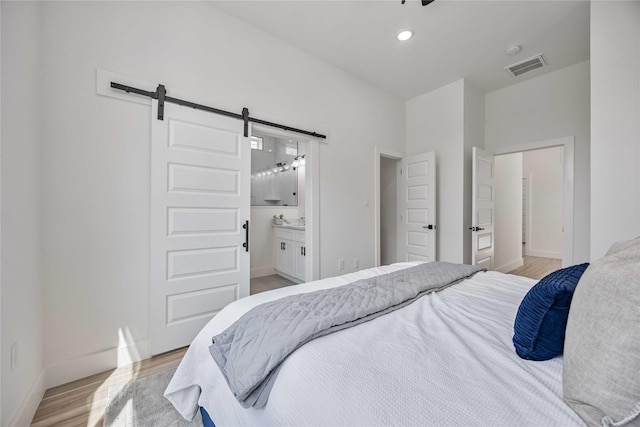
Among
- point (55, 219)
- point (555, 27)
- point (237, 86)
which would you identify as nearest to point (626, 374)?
point (55, 219)

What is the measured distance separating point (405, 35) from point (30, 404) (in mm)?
4049

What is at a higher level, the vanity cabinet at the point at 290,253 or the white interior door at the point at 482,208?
the white interior door at the point at 482,208

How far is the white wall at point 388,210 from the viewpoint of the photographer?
446cm

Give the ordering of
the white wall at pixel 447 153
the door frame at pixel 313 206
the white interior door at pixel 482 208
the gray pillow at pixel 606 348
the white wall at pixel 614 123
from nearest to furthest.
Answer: the gray pillow at pixel 606 348
the white wall at pixel 614 123
the door frame at pixel 313 206
the white interior door at pixel 482 208
the white wall at pixel 447 153

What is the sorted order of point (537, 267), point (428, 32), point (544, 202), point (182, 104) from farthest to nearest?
point (544, 202)
point (537, 267)
point (428, 32)
point (182, 104)

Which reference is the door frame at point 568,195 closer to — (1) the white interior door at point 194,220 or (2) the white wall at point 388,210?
(2) the white wall at point 388,210

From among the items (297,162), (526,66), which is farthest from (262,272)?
(526,66)

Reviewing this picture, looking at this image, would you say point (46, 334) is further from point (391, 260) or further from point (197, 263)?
point (391, 260)

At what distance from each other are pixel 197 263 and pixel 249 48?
7.06 ft

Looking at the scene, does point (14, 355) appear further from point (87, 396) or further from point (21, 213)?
point (21, 213)

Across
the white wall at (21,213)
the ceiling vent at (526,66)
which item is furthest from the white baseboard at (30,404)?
the ceiling vent at (526,66)

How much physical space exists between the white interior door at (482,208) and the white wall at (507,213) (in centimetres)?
87

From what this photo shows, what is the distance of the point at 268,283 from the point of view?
3.99 metres

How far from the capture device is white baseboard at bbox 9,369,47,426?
49.9 inches
